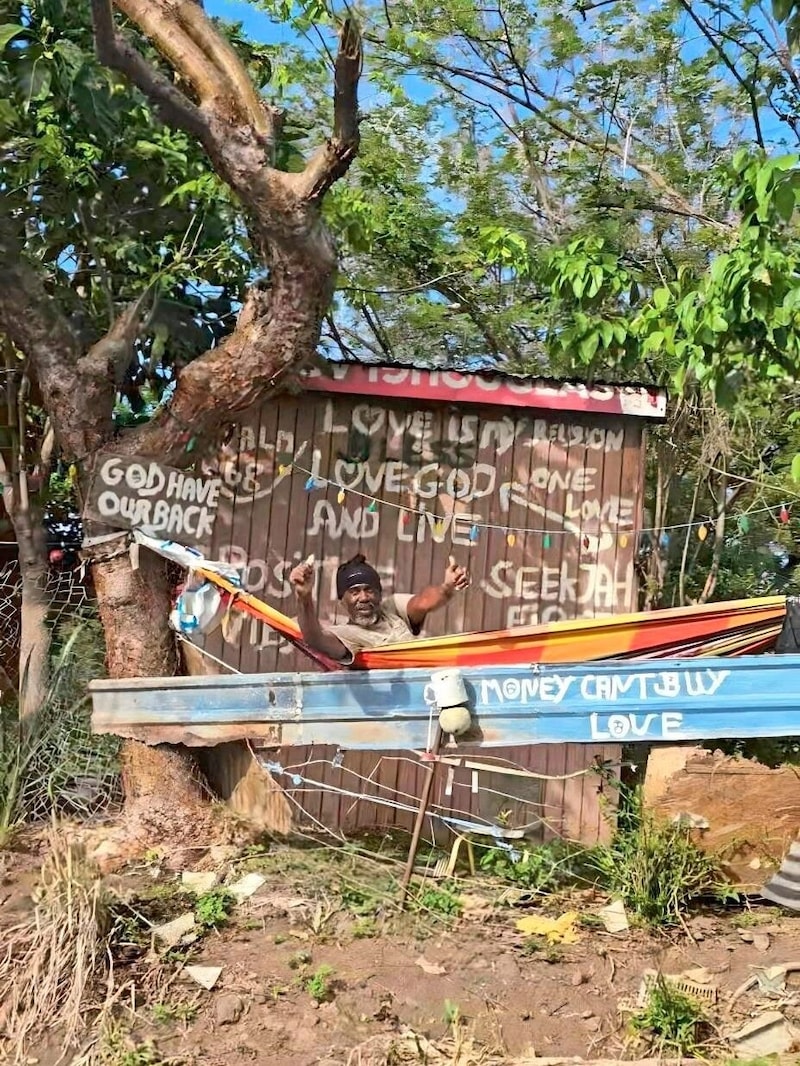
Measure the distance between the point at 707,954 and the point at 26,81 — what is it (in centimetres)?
443

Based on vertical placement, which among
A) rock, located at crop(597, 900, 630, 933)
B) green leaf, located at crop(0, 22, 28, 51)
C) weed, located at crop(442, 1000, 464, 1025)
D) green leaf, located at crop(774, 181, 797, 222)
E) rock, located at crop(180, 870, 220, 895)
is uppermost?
green leaf, located at crop(0, 22, 28, 51)

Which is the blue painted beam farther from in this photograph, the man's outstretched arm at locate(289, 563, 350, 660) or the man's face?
the man's face

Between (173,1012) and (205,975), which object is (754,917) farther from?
(173,1012)

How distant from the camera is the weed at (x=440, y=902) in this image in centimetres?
369

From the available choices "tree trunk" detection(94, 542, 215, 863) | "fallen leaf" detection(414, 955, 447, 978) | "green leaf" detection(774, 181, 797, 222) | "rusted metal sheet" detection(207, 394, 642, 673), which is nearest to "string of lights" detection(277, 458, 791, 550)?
"rusted metal sheet" detection(207, 394, 642, 673)

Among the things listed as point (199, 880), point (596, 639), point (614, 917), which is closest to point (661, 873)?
point (614, 917)

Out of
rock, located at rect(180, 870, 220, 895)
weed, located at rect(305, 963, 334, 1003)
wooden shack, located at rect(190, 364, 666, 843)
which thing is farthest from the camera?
wooden shack, located at rect(190, 364, 666, 843)

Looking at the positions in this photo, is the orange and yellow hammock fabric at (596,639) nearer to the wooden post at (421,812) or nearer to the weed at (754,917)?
the wooden post at (421,812)

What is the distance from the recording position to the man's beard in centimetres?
405

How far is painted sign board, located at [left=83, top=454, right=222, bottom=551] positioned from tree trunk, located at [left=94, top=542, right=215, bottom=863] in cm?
18

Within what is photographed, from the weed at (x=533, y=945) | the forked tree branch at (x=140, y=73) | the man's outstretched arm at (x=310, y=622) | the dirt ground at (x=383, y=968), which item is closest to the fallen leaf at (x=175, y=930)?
the dirt ground at (x=383, y=968)

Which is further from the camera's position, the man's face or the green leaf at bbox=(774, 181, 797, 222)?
the man's face

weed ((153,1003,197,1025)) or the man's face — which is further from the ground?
the man's face

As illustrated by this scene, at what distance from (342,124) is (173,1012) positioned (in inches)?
125
